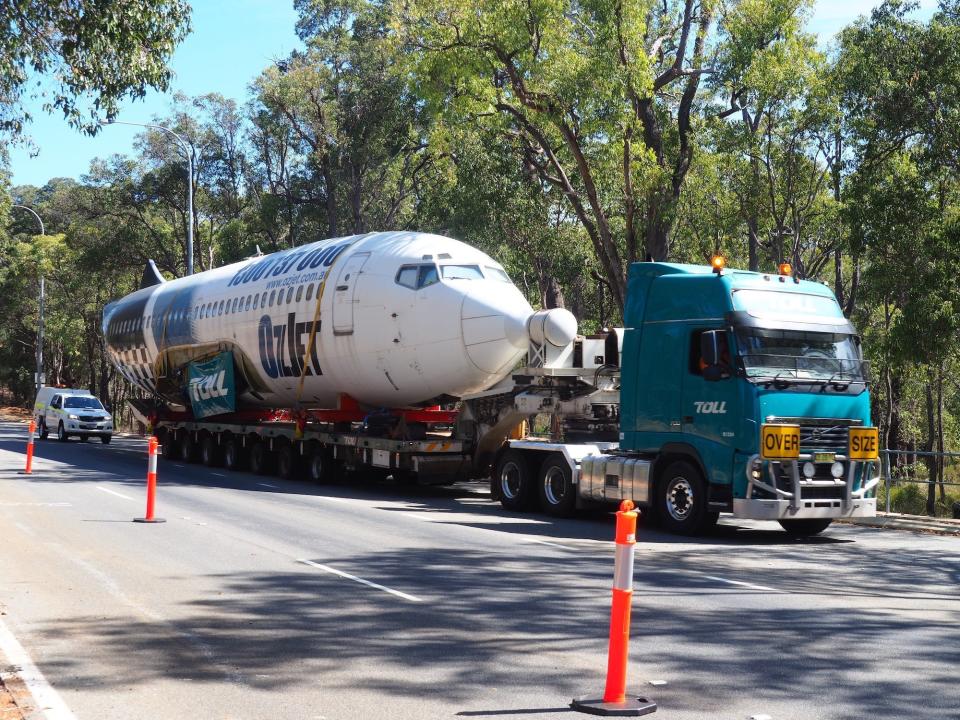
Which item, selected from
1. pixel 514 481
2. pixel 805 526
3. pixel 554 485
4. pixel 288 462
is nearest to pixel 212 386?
pixel 288 462

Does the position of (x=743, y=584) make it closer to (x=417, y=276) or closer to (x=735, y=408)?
(x=735, y=408)

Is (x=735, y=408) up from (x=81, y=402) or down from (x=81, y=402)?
down

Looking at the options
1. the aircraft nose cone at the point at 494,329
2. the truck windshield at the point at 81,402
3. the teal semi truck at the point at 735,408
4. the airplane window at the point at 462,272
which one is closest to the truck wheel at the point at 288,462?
the airplane window at the point at 462,272

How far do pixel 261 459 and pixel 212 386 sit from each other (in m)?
2.65

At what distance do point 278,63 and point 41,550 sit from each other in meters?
36.7

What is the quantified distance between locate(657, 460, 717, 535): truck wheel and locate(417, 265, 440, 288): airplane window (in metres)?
6.56

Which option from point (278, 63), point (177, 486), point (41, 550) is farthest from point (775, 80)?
point (278, 63)

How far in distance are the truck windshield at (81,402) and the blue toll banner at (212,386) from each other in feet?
46.2

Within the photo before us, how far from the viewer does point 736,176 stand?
102ft

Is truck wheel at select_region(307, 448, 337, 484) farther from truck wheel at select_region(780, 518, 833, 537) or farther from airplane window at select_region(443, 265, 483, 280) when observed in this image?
truck wheel at select_region(780, 518, 833, 537)

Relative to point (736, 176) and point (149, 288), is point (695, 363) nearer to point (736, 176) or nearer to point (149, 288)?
point (736, 176)

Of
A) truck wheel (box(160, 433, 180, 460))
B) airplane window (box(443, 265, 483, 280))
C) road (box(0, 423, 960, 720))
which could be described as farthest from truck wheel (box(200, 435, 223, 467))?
road (box(0, 423, 960, 720))

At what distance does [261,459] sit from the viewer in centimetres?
2702

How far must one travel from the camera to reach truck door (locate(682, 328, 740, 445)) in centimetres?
1515
